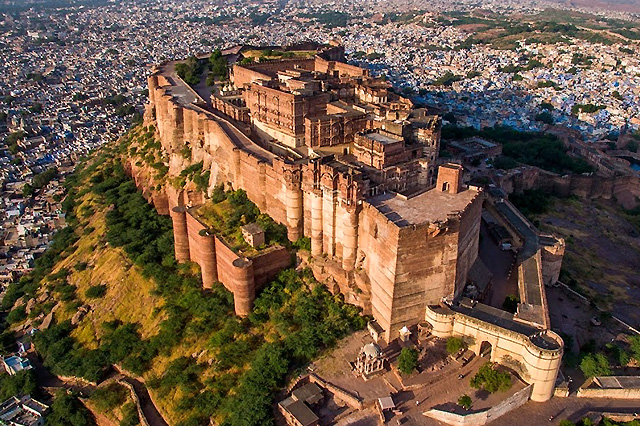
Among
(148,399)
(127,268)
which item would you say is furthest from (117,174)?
(148,399)

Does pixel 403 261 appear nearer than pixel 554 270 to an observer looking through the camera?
Yes

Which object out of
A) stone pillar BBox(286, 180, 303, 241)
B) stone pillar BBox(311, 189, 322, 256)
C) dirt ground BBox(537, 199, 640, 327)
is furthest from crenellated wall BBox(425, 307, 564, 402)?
dirt ground BBox(537, 199, 640, 327)

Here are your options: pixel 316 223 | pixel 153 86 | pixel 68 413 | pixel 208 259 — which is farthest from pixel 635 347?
pixel 153 86

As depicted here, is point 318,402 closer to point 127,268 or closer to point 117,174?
point 127,268

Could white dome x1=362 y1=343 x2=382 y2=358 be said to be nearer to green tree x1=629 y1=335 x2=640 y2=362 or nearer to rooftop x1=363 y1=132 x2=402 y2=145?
rooftop x1=363 y1=132 x2=402 y2=145

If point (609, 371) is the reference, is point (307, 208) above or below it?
above

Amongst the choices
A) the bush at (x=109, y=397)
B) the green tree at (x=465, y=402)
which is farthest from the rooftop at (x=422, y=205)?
the bush at (x=109, y=397)

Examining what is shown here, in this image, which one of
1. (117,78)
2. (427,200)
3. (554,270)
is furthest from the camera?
(117,78)
